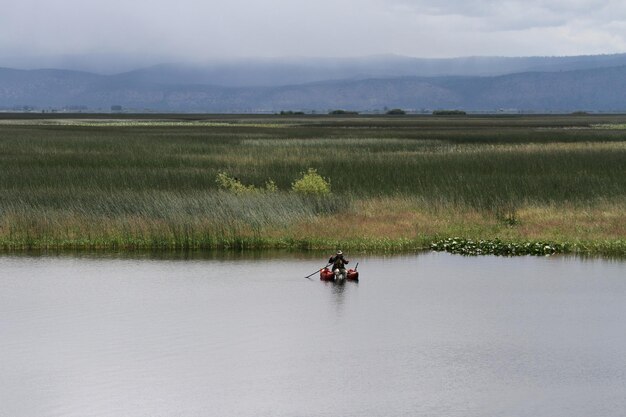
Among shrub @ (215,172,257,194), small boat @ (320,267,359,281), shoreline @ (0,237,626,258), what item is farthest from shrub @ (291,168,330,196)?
small boat @ (320,267,359,281)

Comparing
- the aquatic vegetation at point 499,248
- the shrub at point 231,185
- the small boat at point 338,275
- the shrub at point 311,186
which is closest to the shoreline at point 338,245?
the aquatic vegetation at point 499,248

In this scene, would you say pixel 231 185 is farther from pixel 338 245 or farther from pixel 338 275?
pixel 338 275

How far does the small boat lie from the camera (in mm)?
35438

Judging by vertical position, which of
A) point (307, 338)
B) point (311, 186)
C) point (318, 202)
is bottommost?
point (307, 338)

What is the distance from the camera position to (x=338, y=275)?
35500mm

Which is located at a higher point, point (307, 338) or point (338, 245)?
point (338, 245)

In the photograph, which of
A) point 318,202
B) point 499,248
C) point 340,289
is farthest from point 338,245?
point 340,289

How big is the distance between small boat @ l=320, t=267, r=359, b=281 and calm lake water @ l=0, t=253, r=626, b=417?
0.34 m

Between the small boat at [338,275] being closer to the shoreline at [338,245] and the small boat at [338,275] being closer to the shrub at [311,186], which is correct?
the shoreline at [338,245]

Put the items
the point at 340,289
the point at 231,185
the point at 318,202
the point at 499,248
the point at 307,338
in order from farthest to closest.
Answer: the point at 231,185 → the point at 318,202 → the point at 499,248 → the point at 340,289 → the point at 307,338

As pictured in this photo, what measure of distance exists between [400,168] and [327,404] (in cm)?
4472

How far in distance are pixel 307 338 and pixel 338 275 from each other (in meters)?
8.08

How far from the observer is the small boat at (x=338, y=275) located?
35438mm

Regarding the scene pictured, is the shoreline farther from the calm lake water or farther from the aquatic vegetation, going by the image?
the calm lake water
